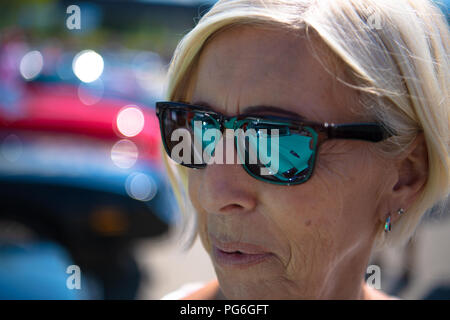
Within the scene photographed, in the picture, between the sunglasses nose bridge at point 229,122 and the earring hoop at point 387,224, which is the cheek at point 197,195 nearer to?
the sunglasses nose bridge at point 229,122

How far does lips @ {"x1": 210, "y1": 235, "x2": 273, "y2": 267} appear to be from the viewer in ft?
4.17

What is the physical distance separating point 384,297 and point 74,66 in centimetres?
509

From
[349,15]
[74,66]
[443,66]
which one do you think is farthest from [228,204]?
[74,66]

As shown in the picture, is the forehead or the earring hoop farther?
the earring hoop

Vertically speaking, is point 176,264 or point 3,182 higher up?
point 3,182

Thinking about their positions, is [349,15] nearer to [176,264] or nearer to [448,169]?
[448,169]

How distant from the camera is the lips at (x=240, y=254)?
127 centimetres

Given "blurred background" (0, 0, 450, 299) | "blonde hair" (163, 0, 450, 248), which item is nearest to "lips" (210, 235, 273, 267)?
"blonde hair" (163, 0, 450, 248)

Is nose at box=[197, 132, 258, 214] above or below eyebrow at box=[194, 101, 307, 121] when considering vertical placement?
below

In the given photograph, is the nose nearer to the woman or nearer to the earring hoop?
the woman

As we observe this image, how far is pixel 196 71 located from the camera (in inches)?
59.0

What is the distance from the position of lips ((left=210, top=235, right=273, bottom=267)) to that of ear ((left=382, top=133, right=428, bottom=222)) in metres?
0.39

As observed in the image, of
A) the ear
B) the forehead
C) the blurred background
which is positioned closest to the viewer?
the forehead

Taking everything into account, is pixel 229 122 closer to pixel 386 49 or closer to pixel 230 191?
pixel 230 191
